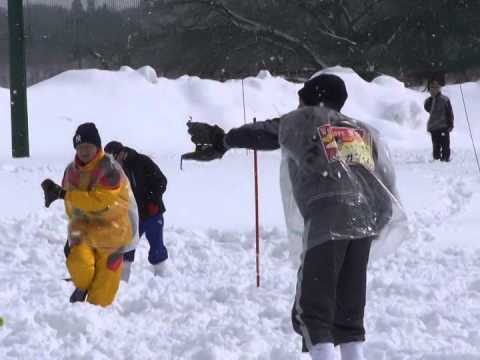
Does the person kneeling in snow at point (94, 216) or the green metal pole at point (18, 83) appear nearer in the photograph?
the person kneeling in snow at point (94, 216)

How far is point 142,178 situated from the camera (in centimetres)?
664

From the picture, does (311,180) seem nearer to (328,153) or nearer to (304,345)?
(328,153)

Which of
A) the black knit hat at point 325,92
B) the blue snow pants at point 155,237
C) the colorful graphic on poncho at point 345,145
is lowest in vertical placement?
the blue snow pants at point 155,237

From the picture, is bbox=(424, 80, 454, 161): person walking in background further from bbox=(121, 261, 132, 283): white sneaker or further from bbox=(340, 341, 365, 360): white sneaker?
bbox=(340, 341, 365, 360): white sneaker

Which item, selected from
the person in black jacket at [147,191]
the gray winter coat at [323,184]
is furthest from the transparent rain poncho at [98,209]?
the gray winter coat at [323,184]

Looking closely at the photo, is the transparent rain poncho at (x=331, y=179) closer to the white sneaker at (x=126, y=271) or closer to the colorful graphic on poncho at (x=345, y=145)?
the colorful graphic on poncho at (x=345, y=145)

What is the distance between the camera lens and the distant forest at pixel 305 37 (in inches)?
1371

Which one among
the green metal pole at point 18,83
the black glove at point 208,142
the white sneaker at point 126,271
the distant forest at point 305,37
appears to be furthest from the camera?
the distant forest at point 305,37

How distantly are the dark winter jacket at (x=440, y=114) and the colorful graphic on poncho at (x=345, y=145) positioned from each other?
38.5ft

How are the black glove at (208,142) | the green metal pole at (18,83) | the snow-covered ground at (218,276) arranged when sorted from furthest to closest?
1. the green metal pole at (18,83)
2. the snow-covered ground at (218,276)
3. the black glove at (208,142)

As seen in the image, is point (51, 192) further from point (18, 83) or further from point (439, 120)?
point (439, 120)

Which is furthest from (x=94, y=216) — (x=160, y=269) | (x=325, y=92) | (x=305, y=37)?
(x=305, y=37)

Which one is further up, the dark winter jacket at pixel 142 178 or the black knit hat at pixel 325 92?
the black knit hat at pixel 325 92

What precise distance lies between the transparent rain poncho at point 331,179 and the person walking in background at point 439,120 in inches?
459
